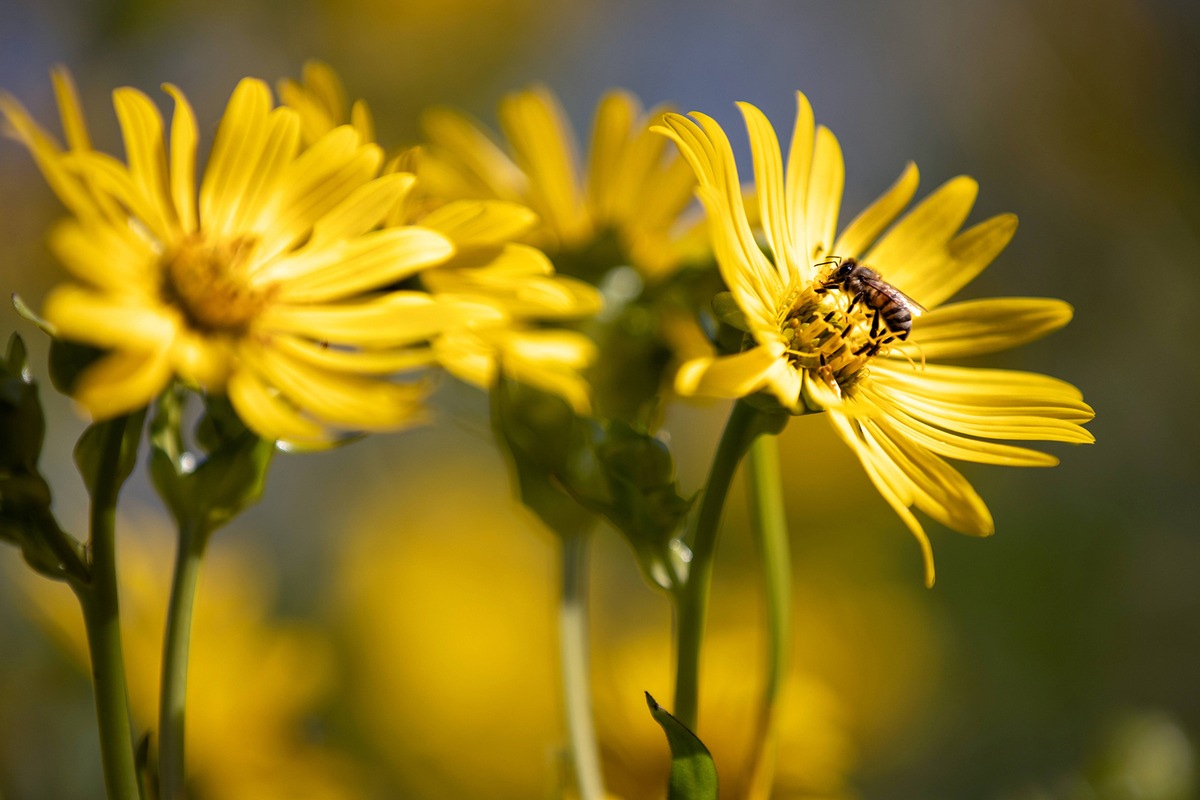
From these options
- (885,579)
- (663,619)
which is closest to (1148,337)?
(885,579)

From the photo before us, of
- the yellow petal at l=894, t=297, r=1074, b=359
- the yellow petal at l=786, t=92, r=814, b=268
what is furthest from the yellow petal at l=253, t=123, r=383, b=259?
the yellow petal at l=894, t=297, r=1074, b=359

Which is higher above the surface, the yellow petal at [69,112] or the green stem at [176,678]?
the yellow petal at [69,112]

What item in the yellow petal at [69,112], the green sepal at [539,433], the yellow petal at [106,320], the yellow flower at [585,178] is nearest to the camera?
the yellow petal at [106,320]

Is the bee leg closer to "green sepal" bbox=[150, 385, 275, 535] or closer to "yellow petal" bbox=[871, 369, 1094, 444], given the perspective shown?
"yellow petal" bbox=[871, 369, 1094, 444]

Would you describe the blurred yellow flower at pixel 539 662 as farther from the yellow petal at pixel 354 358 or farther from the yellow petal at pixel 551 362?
the yellow petal at pixel 354 358

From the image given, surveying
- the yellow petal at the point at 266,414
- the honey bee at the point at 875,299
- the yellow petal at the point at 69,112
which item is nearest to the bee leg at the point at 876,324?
the honey bee at the point at 875,299

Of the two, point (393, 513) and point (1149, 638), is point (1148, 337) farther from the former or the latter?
point (393, 513)
